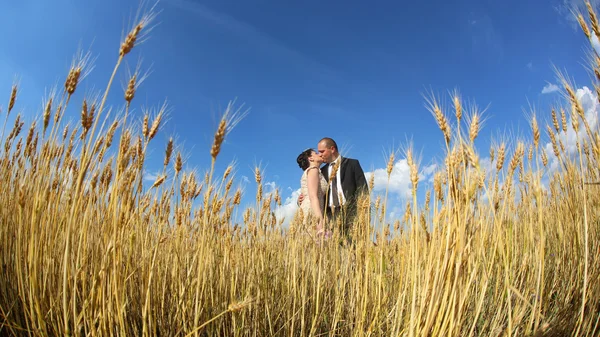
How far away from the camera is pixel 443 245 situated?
107 centimetres

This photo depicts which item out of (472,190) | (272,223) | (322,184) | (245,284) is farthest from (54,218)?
(322,184)

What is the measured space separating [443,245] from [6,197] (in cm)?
262

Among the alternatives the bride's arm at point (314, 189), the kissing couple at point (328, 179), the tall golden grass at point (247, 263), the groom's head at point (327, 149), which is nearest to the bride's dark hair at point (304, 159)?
the kissing couple at point (328, 179)

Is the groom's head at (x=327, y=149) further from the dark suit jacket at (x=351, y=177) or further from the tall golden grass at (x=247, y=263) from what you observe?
the tall golden grass at (x=247, y=263)

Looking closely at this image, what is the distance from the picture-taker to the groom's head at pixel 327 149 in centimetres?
461

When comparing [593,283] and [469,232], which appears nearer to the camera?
[469,232]

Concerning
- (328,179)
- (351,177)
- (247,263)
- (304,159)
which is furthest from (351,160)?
(247,263)

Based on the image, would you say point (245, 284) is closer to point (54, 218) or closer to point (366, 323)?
point (366, 323)

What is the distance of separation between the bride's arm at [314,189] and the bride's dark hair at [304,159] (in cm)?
67

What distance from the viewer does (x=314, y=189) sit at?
4.03 meters

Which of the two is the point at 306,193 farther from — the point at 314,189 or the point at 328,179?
the point at 314,189

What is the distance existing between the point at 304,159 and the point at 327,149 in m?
0.42

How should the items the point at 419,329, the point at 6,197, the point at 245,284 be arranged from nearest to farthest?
the point at 419,329, the point at 245,284, the point at 6,197

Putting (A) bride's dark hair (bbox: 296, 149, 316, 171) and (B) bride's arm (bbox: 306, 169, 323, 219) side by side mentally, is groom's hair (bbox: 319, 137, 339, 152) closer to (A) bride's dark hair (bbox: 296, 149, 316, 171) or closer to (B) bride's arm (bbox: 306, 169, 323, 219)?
(A) bride's dark hair (bbox: 296, 149, 316, 171)
